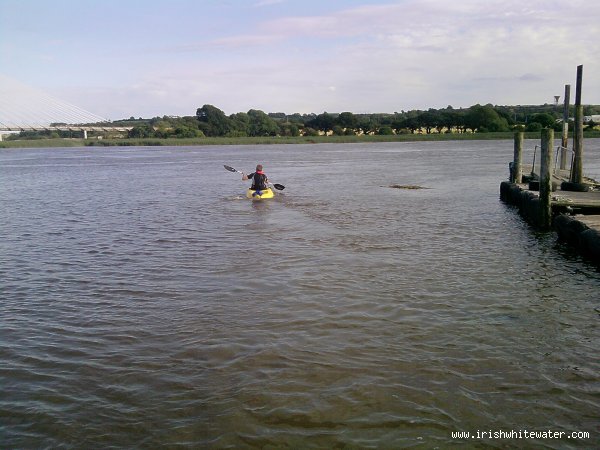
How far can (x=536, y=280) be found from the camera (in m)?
9.74

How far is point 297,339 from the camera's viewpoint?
22.9ft

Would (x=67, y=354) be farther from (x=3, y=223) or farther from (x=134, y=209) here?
(x=134, y=209)

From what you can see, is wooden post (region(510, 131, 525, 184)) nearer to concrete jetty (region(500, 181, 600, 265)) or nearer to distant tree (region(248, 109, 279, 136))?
concrete jetty (region(500, 181, 600, 265))

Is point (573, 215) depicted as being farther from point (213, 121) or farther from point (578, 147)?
point (213, 121)

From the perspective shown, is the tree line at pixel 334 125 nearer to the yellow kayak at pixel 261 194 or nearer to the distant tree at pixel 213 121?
the distant tree at pixel 213 121

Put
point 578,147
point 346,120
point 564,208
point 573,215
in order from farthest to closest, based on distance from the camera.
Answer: point 346,120 → point 578,147 → point 564,208 → point 573,215

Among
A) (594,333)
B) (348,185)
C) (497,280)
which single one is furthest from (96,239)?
(348,185)

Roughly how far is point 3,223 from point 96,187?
13.8m

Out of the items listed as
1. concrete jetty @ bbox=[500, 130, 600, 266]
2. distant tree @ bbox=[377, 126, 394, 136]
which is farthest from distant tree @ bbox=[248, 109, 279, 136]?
concrete jetty @ bbox=[500, 130, 600, 266]

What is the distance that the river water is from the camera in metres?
5.07

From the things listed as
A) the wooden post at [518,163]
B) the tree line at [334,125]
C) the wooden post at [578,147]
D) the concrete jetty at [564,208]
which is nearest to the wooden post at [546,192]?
the concrete jetty at [564,208]

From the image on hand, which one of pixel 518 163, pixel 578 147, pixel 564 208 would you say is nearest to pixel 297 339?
pixel 564 208

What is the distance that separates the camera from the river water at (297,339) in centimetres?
507

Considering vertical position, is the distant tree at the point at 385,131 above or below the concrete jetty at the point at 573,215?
above
